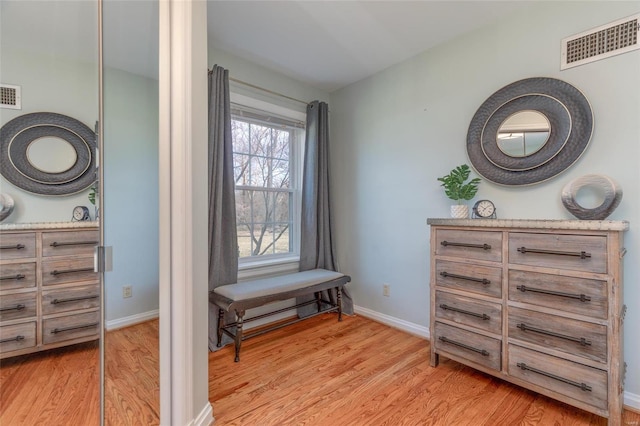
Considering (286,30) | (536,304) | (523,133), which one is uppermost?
(286,30)

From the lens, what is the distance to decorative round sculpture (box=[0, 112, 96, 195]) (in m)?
1.03

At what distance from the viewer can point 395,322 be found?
277 centimetres

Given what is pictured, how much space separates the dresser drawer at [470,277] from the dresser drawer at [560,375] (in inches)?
13.5

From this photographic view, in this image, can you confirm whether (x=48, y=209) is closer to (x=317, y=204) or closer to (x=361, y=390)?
(x=361, y=390)

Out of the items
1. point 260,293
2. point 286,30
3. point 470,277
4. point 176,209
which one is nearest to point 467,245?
point 470,277

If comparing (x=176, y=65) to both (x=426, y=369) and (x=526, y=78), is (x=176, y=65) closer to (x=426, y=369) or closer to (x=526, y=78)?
(x=526, y=78)

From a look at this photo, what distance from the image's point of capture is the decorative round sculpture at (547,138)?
180cm

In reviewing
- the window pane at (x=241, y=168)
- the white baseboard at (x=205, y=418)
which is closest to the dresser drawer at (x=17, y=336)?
the white baseboard at (x=205, y=418)

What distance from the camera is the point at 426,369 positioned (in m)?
2.05

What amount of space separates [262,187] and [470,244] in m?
1.90

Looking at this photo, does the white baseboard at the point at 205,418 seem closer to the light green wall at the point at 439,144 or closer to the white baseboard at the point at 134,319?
the white baseboard at the point at 134,319

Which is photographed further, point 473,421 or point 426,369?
point 426,369

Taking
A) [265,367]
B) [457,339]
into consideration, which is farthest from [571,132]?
[265,367]

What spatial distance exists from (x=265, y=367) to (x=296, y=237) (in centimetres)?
138
